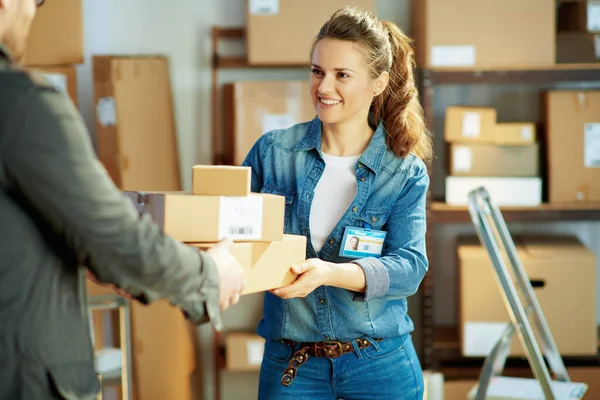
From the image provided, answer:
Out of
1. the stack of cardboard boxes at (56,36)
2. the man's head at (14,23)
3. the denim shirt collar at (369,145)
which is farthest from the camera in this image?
the stack of cardboard boxes at (56,36)

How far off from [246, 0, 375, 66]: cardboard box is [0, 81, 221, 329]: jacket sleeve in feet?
7.12

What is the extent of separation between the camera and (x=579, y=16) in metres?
3.43

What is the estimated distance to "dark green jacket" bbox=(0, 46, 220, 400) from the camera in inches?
40.3

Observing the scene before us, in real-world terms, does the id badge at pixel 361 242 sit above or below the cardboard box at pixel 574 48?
below

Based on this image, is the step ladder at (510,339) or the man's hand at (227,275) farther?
the step ladder at (510,339)

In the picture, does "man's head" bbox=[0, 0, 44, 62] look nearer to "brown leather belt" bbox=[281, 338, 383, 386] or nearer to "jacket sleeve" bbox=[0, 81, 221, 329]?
"jacket sleeve" bbox=[0, 81, 221, 329]

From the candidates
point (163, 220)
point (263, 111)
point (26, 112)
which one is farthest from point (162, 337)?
point (26, 112)

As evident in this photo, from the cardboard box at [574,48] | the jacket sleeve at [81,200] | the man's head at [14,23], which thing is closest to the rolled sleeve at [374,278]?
the jacket sleeve at [81,200]

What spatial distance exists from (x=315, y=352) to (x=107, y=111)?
1.93 m

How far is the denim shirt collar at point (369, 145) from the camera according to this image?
1.90m

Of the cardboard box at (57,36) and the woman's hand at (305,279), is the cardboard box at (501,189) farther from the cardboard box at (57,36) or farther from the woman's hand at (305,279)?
the woman's hand at (305,279)

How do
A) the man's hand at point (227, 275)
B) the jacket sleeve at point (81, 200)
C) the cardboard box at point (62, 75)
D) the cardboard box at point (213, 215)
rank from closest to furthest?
the jacket sleeve at point (81, 200) < the man's hand at point (227, 275) < the cardboard box at point (213, 215) < the cardboard box at point (62, 75)

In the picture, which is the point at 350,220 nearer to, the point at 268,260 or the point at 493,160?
the point at 268,260

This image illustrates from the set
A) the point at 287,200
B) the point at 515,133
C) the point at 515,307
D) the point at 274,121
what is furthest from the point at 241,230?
the point at 515,133
